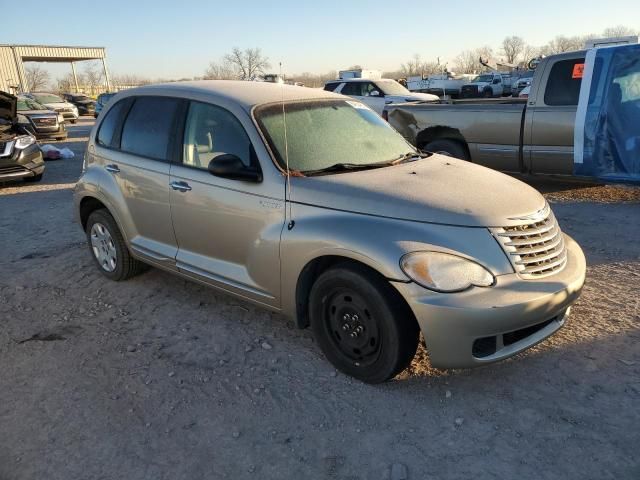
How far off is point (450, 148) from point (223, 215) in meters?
5.66

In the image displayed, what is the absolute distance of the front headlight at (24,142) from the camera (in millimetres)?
10484

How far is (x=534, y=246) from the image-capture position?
3199 mm

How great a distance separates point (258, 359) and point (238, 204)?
42.5 inches

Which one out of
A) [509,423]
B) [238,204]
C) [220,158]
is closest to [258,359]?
[238,204]

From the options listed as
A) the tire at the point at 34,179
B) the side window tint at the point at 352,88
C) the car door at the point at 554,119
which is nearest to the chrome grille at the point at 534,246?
the car door at the point at 554,119

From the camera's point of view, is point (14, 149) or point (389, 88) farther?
point (389, 88)

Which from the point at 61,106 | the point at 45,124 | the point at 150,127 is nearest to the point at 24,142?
the point at 150,127

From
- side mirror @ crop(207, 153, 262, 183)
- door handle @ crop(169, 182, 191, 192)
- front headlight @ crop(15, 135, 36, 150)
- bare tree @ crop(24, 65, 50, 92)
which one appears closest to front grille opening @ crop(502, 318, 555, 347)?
side mirror @ crop(207, 153, 262, 183)

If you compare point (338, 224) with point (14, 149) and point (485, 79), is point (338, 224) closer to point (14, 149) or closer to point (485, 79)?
point (14, 149)

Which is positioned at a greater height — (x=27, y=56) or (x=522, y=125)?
(x=27, y=56)

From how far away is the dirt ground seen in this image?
106 inches

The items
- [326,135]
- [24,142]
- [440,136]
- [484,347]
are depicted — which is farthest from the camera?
[24,142]

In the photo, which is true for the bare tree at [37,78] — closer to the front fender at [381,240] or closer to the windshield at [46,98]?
the windshield at [46,98]

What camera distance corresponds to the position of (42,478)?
105 inches
